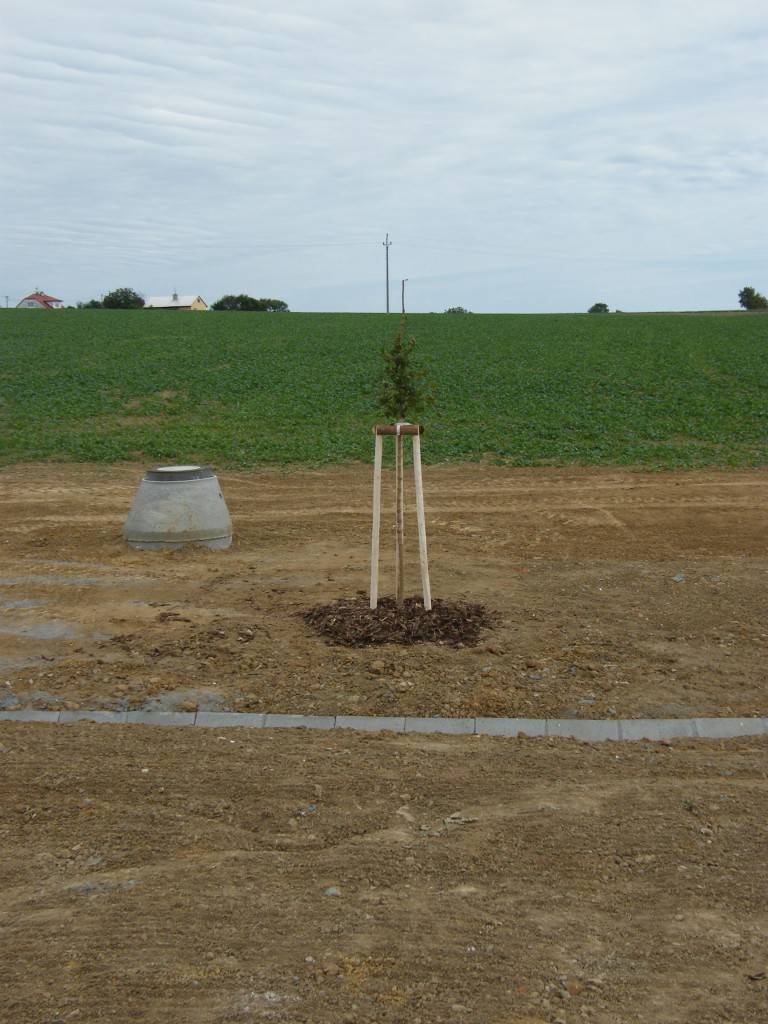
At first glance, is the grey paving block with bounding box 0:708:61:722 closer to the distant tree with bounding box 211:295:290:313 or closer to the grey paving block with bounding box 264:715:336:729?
the grey paving block with bounding box 264:715:336:729

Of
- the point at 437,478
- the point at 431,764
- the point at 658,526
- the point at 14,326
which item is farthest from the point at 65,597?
the point at 14,326

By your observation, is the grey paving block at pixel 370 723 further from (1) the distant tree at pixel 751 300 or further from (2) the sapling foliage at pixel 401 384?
(1) the distant tree at pixel 751 300

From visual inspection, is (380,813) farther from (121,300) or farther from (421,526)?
(121,300)

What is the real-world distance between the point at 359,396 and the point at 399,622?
17.1m

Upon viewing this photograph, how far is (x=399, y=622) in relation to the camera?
7230mm

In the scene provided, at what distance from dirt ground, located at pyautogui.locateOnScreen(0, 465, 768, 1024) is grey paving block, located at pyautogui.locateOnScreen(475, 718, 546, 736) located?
0.39ft

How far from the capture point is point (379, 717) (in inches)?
230

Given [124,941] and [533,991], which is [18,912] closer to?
[124,941]

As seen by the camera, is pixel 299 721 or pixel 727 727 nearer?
pixel 727 727

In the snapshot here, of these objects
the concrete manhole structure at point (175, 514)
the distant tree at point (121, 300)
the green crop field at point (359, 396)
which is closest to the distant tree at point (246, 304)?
the distant tree at point (121, 300)

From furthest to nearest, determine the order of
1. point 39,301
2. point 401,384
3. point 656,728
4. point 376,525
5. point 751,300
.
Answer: point 39,301 < point 751,300 < point 401,384 < point 376,525 < point 656,728

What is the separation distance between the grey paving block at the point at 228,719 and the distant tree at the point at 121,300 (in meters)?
73.0

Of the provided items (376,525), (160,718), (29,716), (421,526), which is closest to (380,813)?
(160,718)

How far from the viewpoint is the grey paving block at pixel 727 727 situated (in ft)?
18.3
